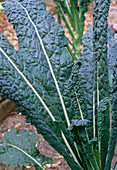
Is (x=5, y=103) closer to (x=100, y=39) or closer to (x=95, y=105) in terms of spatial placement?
(x=95, y=105)

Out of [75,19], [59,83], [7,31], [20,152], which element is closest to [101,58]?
[59,83]

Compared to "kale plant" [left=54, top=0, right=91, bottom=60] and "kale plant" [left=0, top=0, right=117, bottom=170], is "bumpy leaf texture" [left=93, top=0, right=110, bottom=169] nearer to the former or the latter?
"kale plant" [left=0, top=0, right=117, bottom=170]

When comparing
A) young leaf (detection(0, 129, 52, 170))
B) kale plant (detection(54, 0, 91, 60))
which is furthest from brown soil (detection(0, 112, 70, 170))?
kale plant (detection(54, 0, 91, 60))

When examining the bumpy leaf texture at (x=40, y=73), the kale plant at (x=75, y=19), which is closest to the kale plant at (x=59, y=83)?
the bumpy leaf texture at (x=40, y=73)

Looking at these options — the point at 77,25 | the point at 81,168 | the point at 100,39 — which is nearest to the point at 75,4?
the point at 77,25

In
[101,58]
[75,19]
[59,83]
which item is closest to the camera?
[101,58]

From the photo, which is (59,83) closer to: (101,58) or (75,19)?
(101,58)
